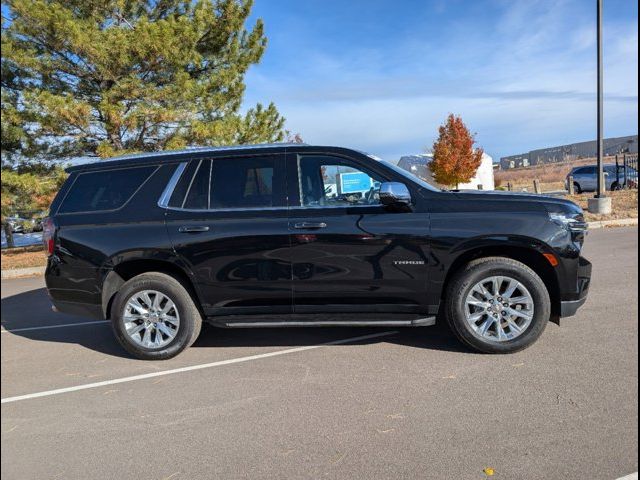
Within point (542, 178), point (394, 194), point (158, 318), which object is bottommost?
point (158, 318)

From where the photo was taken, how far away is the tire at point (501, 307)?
4.10 metres

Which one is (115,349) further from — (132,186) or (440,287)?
(440,287)

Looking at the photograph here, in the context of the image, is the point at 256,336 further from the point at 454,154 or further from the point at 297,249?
the point at 454,154

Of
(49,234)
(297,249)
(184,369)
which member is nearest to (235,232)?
(297,249)

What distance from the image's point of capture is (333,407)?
3.36 m

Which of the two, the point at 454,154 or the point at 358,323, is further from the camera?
the point at 454,154

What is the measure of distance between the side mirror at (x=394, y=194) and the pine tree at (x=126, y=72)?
9832 mm

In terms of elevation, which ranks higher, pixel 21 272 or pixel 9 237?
pixel 9 237

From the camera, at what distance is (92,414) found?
138 inches

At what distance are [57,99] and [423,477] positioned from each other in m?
12.3

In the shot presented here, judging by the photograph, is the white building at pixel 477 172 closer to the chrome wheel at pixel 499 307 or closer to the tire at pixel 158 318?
the chrome wheel at pixel 499 307

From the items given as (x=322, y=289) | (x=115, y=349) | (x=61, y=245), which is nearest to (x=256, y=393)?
(x=322, y=289)

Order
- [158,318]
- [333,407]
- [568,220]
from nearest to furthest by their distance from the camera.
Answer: [333,407] → [568,220] → [158,318]

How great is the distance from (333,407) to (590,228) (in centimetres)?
1312
